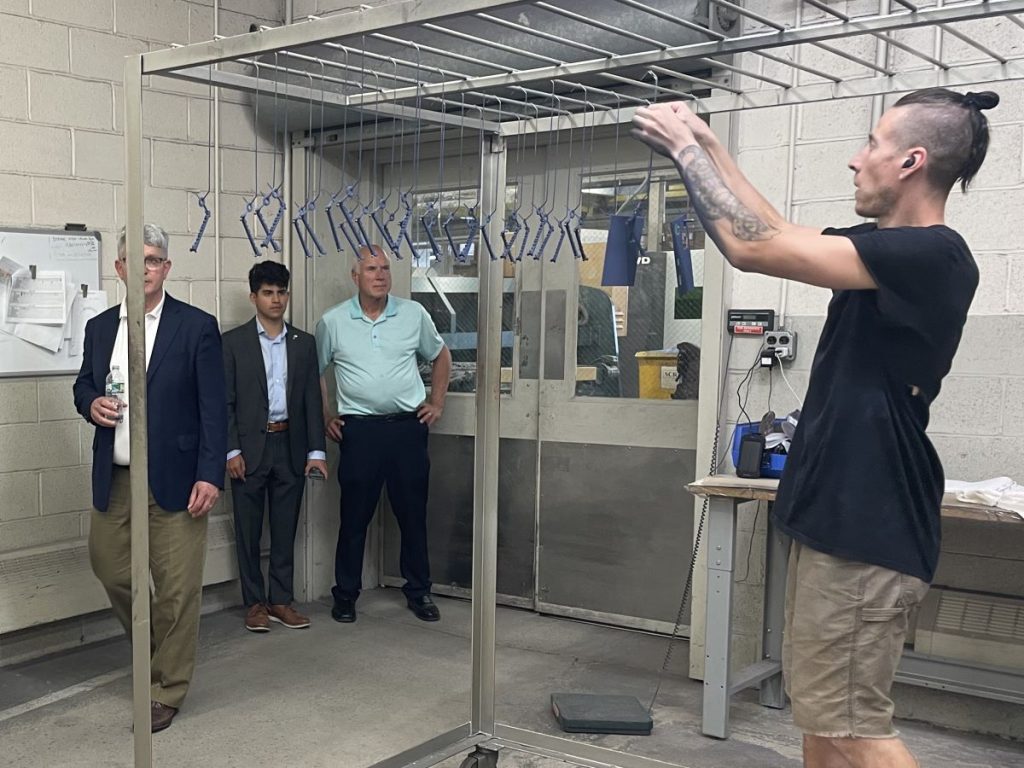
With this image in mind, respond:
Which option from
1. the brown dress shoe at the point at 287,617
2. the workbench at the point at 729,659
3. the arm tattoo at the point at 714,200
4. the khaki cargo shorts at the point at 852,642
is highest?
the arm tattoo at the point at 714,200

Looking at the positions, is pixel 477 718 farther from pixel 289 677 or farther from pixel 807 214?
pixel 807 214

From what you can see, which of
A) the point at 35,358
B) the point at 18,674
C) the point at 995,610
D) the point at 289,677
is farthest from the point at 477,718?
the point at 35,358

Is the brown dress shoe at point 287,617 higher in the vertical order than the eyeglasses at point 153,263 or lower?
lower

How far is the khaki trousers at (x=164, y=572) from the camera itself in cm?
333

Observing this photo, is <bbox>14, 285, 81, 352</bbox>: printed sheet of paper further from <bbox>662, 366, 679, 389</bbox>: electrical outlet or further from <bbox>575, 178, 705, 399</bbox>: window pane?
<bbox>662, 366, 679, 389</bbox>: electrical outlet

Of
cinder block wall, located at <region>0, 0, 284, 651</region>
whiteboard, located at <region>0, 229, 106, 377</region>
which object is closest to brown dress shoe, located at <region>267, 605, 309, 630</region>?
cinder block wall, located at <region>0, 0, 284, 651</region>

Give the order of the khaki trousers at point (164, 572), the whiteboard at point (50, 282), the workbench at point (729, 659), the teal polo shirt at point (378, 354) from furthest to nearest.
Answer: the teal polo shirt at point (378, 354)
the whiteboard at point (50, 282)
the khaki trousers at point (164, 572)
the workbench at point (729, 659)

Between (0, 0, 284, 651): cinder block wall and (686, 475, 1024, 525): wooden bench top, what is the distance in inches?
96.7

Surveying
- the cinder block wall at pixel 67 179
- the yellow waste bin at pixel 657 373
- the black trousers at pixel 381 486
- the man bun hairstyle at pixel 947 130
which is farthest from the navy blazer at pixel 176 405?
the man bun hairstyle at pixel 947 130

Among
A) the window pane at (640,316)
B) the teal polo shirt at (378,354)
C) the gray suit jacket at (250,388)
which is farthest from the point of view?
the teal polo shirt at (378,354)

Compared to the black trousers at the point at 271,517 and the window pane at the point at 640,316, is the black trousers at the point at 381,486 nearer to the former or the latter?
the black trousers at the point at 271,517

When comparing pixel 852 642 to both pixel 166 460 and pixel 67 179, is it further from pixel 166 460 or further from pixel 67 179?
pixel 67 179

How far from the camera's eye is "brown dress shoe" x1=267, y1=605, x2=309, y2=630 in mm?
4562

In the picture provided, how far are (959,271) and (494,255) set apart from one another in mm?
1544
